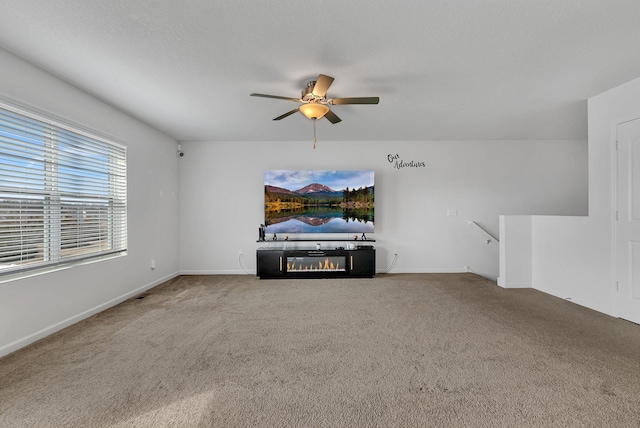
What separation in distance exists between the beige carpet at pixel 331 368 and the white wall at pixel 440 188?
6.00ft

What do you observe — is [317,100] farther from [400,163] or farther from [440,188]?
[440,188]

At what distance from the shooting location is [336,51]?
224 centimetres

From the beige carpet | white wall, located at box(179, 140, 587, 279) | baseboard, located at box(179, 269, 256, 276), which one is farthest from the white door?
baseboard, located at box(179, 269, 256, 276)

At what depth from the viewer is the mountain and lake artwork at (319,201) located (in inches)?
198

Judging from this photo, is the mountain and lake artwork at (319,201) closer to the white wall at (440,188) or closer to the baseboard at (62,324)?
the white wall at (440,188)

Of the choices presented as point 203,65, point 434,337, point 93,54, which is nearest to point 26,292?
point 93,54

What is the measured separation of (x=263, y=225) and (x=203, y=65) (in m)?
3.00

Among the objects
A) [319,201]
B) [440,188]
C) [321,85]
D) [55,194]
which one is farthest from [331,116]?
[440,188]

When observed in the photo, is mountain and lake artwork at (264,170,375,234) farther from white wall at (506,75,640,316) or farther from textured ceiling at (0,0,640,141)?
white wall at (506,75,640,316)

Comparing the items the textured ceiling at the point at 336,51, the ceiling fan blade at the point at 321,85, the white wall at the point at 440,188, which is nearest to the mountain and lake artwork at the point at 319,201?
the white wall at the point at 440,188

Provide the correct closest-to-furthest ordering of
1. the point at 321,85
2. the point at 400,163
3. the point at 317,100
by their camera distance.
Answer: the point at 321,85
the point at 317,100
the point at 400,163

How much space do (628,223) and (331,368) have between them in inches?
135

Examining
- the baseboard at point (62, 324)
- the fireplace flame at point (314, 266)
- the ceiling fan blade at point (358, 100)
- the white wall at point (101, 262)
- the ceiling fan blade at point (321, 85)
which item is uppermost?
the ceiling fan blade at point (321, 85)

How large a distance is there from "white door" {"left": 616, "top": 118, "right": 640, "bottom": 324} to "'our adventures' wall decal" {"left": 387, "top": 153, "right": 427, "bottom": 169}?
259 cm
